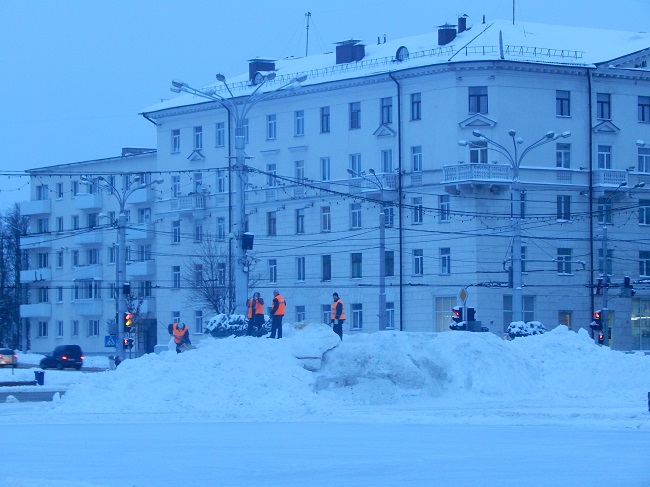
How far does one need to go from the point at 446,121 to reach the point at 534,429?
44.6 m

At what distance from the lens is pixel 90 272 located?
301 ft

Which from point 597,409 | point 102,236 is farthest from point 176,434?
point 102,236

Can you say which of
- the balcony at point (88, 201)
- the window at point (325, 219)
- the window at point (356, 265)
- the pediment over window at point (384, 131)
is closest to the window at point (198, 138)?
the window at point (325, 219)

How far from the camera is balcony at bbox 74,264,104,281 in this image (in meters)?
91.5

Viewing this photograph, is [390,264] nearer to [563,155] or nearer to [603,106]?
[563,155]

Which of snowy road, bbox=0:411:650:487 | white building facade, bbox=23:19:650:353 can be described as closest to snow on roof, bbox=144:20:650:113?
white building facade, bbox=23:19:650:353

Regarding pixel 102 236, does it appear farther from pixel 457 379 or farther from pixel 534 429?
pixel 534 429

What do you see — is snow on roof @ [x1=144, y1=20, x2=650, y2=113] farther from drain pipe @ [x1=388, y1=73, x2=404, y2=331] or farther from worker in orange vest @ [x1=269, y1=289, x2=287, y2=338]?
worker in orange vest @ [x1=269, y1=289, x2=287, y2=338]

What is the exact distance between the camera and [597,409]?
2930 centimetres

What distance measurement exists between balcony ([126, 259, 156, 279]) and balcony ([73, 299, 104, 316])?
5233 mm

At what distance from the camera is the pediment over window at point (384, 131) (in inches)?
2808

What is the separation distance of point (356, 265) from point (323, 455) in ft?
171

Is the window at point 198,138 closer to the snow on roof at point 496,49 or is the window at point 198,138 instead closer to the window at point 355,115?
the snow on roof at point 496,49

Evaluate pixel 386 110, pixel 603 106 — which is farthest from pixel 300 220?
pixel 603 106
